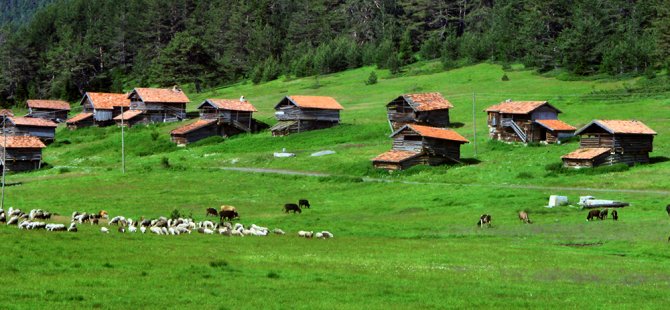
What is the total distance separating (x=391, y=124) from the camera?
11112 centimetres

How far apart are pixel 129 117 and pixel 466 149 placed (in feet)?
192

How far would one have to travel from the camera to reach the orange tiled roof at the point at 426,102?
109 metres

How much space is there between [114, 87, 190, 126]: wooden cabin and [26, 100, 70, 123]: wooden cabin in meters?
21.4

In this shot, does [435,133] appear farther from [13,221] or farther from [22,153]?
[13,221]

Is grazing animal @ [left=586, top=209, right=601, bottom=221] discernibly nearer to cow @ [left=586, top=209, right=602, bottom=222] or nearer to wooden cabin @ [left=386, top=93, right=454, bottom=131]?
cow @ [left=586, top=209, right=602, bottom=222]

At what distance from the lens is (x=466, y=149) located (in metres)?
97.2

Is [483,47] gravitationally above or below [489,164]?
above

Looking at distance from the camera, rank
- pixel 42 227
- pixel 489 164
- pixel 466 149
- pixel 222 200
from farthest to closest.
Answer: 1. pixel 466 149
2. pixel 489 164
3. pixel 222 200
4. pixel 42 227

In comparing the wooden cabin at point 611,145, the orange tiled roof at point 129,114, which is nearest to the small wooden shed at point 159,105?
the orange tiled roof at point 129,114

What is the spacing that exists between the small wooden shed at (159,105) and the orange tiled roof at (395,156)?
180ft

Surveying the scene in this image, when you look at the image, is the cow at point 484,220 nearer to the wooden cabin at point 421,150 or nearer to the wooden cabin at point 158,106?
the wooden cabin at point 421,150

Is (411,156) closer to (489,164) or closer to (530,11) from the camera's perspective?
(489,164)

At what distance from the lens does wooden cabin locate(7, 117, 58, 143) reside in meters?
124

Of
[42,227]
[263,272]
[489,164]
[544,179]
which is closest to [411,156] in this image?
[489,164]
